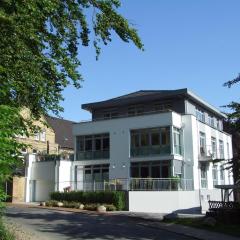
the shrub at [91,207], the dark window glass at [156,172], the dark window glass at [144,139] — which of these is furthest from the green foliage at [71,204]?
the dark window glass at [144,139]

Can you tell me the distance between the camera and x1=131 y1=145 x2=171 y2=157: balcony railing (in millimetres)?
41031

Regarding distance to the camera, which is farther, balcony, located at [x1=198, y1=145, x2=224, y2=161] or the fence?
balcony, located at [x1=198, y1=145, x2=224, y2=161]

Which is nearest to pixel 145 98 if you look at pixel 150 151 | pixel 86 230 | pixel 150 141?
pixel 150 141

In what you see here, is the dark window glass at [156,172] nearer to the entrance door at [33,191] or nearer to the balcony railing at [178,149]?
the balcony railing at [178,149]

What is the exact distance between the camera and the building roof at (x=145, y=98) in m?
44.1

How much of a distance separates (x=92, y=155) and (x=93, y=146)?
847 millimetres

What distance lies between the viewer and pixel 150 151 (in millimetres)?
41781

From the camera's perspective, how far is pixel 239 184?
97.2 ft

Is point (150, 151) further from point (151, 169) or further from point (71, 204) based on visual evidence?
point (71, 204)

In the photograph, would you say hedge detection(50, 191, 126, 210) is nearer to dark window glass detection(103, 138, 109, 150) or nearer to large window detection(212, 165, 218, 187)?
dark window glass detection(103, 138, 109, 150)

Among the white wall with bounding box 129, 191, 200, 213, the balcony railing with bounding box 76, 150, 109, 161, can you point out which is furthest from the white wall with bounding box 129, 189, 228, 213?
the balcony railing with bounding box 76, 150, 109, 161

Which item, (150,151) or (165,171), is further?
(150,151)

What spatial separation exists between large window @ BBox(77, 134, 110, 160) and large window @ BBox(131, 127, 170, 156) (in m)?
2.88

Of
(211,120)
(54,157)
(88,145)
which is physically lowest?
(54,157)
